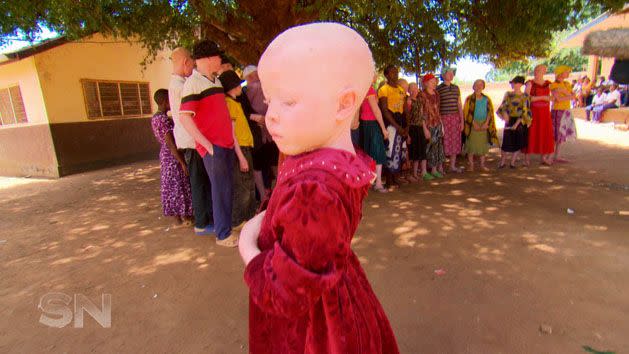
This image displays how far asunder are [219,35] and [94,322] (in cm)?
524

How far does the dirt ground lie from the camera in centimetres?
231

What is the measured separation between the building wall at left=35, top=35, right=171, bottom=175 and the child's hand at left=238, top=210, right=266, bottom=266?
25.6ft

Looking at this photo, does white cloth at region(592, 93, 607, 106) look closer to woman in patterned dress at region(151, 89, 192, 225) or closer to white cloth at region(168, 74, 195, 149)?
woman in patterned dress at region(151, 89, 192, 225)

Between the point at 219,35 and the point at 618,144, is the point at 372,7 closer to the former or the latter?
the point at 219,35

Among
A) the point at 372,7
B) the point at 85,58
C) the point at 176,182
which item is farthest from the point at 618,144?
the point at 85,58

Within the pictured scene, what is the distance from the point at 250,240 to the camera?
1.03 metres

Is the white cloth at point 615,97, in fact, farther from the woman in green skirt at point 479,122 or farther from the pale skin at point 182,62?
the pale skin at point 182,62

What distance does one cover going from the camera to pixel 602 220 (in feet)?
13.1

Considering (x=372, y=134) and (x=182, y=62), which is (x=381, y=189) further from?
(x=182, y=62)

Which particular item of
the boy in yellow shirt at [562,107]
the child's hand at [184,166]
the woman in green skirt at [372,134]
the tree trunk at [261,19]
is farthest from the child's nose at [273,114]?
the boy in yellow shirt at [562,107]

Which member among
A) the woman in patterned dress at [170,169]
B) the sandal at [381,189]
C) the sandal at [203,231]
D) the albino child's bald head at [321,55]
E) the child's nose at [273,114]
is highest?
the albino child's bald head at [321,55]

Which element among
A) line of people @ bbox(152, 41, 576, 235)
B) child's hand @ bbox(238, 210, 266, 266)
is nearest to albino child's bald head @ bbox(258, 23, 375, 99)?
child's hand @ bbox(238, 210, 266, 266)

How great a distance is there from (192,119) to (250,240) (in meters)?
2.48

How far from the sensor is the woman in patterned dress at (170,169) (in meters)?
4.06
